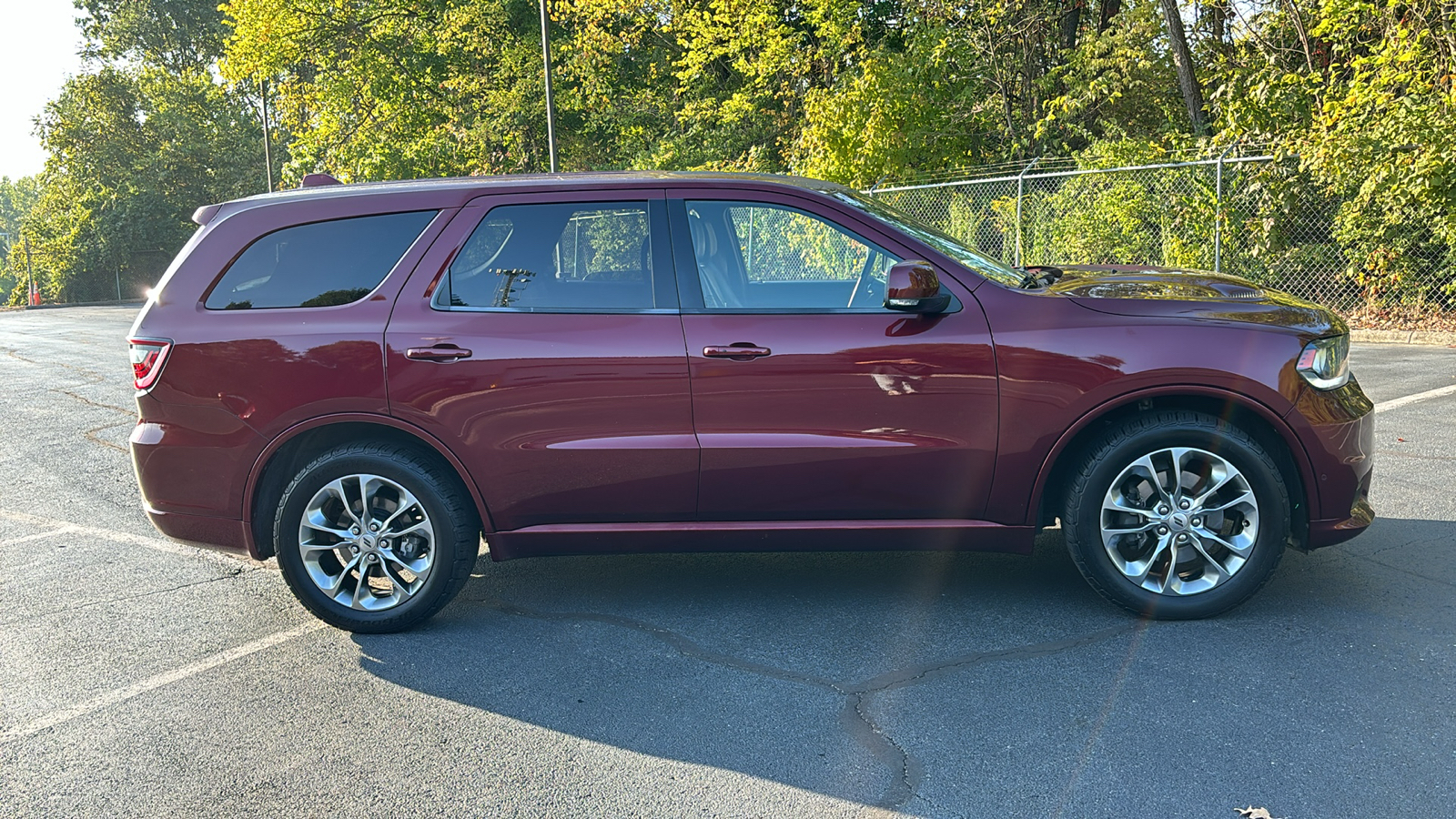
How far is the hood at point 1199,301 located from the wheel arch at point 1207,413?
0.30m

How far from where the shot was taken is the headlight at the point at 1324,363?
4.10 m

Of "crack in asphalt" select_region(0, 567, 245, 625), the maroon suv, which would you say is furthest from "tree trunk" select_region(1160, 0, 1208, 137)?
"crack in asphalt" select_region(0, 567, 245, 625)

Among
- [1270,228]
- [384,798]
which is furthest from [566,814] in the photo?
[1270,228]

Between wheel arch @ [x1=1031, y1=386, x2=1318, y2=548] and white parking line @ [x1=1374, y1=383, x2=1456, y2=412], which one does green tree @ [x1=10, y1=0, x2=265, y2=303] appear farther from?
wheel arch @ [x1=1031, y1=386, x2=1318, y2=548]

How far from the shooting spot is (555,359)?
13.9ft

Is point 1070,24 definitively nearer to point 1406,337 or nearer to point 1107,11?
point 1107,11

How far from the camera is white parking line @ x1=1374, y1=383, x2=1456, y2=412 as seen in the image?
28.3ft

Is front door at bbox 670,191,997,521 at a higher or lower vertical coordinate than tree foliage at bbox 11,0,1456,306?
lower

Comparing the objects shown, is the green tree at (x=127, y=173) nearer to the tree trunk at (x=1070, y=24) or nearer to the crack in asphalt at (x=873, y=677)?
the tree trunk at (x=1070, y=24)

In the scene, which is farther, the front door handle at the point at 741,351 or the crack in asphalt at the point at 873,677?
the front door handle at the point at 741,351

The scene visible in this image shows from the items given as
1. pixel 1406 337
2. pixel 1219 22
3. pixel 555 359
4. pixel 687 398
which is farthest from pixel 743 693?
pixel 1219 22

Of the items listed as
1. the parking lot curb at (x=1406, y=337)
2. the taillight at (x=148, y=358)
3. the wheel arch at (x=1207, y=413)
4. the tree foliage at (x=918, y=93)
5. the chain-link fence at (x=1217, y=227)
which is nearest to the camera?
the wheel arch at (x=1207, y=413)

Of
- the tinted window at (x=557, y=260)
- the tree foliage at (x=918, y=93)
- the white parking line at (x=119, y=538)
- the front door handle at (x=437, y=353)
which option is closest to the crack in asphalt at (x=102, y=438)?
the white parking line at (x=119, y=538)

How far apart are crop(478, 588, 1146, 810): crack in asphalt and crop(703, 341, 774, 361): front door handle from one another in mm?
1100
